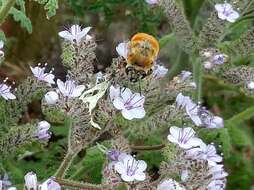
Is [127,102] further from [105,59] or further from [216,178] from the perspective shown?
[105,59]

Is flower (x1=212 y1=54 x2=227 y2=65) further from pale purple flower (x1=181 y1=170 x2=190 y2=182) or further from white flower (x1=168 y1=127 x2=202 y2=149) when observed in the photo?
pale purple flower (x1=181 y1=170 x2=190 y2=182)

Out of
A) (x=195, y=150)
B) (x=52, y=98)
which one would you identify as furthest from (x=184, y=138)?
(x=52, y=98)

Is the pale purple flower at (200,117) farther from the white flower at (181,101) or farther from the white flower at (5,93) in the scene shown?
the white flower at (5,93)

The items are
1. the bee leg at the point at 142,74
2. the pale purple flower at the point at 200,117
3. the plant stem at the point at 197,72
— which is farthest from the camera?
the plant stem at the point at 197,72

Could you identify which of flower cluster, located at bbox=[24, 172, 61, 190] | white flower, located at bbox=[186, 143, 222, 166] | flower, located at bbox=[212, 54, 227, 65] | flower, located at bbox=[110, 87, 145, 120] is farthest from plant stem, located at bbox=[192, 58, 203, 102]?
flower cluster, located at bbox=[24, 172, 61, 190]

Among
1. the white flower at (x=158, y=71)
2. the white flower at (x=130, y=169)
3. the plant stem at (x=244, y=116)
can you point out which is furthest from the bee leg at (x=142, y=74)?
the plant stem at (x=244, y=116)

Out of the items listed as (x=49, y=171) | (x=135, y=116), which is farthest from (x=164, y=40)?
(x=135, y=116)
